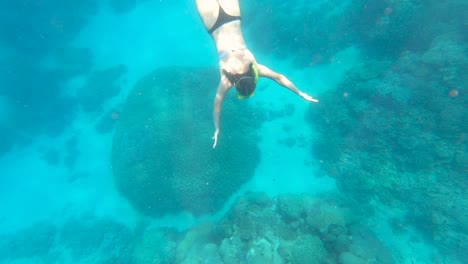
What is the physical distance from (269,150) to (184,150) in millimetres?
4791

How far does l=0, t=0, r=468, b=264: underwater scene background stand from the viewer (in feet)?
31.9

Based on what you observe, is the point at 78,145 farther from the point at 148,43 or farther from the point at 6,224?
the point at 148,43

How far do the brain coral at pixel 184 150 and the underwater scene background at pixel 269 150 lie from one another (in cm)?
8

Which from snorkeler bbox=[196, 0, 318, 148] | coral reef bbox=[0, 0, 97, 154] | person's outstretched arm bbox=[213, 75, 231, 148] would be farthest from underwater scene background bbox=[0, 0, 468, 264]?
snorkeler bbox=[196, 0, 318, 148]

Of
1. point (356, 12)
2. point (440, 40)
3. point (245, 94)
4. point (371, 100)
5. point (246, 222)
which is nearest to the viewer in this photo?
point (245, 94)

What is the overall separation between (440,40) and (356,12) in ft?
16.9

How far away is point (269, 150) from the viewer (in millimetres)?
13320

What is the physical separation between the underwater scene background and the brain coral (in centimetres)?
8

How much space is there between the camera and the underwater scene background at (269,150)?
9727 millimetres

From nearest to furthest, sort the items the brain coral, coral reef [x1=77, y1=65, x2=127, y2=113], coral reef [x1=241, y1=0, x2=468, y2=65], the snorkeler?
1. the snorkeler
2. coral reef [x1=241, y1=0, x2=468, y2=65]
3. the brain coral
4. coral reef [x1=77, y1=65, x2=127, y2=113]

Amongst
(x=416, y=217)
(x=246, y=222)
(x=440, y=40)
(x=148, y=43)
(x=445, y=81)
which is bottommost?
(x=416, y=217)

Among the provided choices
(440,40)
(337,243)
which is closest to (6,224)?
(337,243)

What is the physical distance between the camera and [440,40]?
10836mm

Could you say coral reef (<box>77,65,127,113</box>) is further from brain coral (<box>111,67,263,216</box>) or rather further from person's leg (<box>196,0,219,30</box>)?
person's leg (<box>196,0,219,30</box>)
